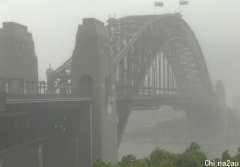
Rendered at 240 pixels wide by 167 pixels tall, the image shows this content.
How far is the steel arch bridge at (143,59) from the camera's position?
5039cm

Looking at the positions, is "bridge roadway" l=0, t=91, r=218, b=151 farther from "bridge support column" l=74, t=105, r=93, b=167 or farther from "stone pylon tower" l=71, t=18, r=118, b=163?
"stone pylon tower" l=71, t=18, r=118, b=163

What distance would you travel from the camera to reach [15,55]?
39469mm

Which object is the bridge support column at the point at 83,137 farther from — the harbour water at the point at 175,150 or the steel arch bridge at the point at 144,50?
the harbour water at the point at 175,150

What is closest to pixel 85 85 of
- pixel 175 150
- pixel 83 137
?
pixel 83 137

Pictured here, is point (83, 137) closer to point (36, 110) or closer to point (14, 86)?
point (14, 86)

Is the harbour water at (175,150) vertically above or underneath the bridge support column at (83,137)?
underneath

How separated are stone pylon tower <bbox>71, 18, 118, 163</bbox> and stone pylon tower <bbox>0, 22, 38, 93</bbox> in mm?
4260

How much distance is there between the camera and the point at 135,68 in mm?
63125

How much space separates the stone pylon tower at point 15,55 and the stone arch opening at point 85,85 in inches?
160

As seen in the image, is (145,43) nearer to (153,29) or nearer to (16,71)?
(153,29)

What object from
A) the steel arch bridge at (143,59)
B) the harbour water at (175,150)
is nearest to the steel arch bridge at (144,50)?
the steel arch bridge at (143,59)

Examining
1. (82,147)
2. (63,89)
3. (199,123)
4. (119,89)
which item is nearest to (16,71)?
(63,89)

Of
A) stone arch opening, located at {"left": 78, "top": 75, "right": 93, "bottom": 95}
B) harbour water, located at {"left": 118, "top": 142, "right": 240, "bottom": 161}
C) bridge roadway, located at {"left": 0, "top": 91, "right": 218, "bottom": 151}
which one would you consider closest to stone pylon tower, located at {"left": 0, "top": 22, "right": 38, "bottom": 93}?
stone arch opening, located at {"left": 78, "top": 75, "right": 93, "bottom": 95}

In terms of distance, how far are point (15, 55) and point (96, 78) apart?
7458 millimetres
